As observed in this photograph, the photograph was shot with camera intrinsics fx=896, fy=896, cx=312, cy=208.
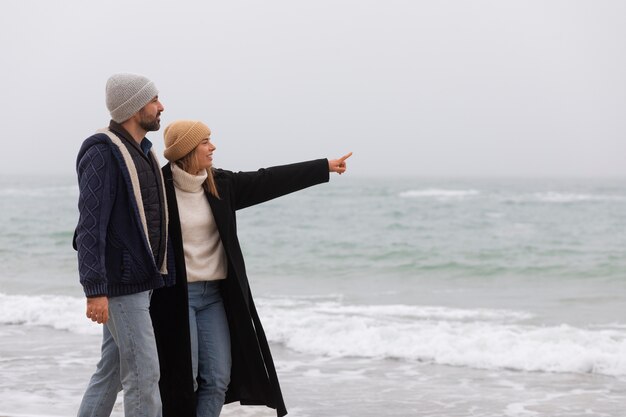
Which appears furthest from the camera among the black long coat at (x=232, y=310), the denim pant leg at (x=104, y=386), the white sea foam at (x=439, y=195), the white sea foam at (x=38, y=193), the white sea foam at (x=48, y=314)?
the white sea foam at (x=38, y=193)

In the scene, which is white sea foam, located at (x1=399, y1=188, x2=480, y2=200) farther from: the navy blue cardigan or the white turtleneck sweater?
the navy blue cardigan

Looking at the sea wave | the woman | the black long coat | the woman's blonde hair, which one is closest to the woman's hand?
the black long coat

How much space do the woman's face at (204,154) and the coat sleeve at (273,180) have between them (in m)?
0.17

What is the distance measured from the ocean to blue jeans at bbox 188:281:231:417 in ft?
5.26

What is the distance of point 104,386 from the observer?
3334 millimetres

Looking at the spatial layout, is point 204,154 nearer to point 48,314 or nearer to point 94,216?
point 94,216

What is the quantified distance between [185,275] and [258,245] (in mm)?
18547

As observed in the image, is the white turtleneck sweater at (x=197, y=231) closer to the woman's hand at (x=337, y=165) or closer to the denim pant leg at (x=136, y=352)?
the denim pant leg at (x=136, y=352)

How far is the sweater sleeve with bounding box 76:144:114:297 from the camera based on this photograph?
2986 millimetres

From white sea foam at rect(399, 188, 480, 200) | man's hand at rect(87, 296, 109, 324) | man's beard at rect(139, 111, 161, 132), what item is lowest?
white sea foam at rect(399, 188, 480, 200)

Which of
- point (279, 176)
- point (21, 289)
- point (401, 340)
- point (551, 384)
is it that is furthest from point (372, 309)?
point (279, 176)

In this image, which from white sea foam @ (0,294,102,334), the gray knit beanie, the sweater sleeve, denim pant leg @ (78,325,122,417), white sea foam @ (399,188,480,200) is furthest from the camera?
white sea foam @ (399,188,480,200)

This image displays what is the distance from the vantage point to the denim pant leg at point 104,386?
331cm

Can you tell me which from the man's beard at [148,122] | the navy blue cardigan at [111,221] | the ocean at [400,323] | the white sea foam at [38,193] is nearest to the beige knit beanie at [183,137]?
the man's beard at [148,122]
